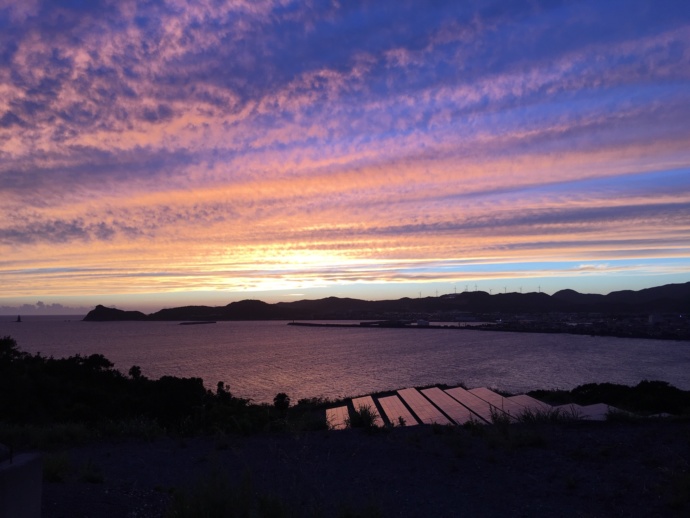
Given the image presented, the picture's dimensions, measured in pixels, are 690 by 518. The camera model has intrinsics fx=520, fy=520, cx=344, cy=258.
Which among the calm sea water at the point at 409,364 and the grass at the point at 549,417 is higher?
the grass at the point at 549,417

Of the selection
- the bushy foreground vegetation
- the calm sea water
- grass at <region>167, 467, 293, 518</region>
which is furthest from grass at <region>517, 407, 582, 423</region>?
the calm sea water

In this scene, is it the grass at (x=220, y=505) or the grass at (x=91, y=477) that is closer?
the grass at (x=220, y=505)

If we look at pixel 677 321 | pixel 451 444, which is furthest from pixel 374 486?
pixel 677 321

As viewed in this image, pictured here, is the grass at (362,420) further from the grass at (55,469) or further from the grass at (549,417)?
the grass at (55,469)

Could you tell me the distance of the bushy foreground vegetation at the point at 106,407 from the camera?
11.4 m

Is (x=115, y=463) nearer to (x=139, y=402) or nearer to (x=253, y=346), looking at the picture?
(x=139, y=402)

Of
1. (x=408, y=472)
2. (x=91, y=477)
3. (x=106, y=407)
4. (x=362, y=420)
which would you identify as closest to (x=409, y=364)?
(x=106, y=407)

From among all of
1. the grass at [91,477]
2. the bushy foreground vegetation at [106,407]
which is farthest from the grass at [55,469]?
the bushy foreground vegetation at [106,407]

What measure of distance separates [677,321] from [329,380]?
269ft

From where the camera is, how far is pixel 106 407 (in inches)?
584

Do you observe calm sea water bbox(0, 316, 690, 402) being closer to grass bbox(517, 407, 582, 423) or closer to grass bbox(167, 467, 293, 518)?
grass bbox(517, 407, 582, 423)

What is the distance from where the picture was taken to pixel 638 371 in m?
44.9

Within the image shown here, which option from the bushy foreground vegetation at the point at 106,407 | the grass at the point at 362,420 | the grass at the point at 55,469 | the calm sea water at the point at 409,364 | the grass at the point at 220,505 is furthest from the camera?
the calm sea water at the point at 409,364

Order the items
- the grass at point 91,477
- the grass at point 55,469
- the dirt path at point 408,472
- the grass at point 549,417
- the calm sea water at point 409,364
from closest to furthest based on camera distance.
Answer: the dirt path at point 408,472, the grass at point 55,469, the grass at point 91,477, the grass at point 549,417, the calm sea water at point 409,364
